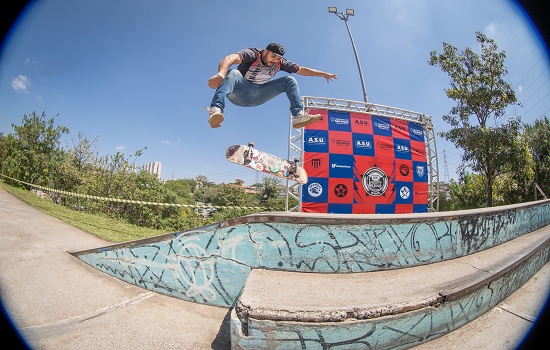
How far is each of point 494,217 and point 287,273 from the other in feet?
13.6

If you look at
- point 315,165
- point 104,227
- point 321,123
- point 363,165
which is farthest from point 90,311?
point 363,165

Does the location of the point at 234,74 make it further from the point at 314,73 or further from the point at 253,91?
the point at 314,73

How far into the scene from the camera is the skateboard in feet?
11.7

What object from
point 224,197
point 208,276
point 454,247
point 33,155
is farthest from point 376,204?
point 224,197

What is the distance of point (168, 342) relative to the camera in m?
1.85

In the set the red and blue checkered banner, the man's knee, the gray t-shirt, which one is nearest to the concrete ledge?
the man's knee

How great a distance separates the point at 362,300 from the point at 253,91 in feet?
9.17

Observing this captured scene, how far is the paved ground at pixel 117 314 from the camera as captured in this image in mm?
→ 1837

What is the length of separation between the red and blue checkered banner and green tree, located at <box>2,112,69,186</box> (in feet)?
52.2

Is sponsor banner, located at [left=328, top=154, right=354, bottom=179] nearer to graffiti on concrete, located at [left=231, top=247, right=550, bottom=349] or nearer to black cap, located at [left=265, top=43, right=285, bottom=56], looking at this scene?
black cap, located at [left=265, top=43, right=285, bottom=56]

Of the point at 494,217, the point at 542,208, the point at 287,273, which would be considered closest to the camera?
the point at 287,273

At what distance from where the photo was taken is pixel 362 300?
1.73m

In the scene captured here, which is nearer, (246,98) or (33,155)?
(246,98)

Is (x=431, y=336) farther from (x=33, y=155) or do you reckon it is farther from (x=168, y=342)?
(x=33, y=155)
